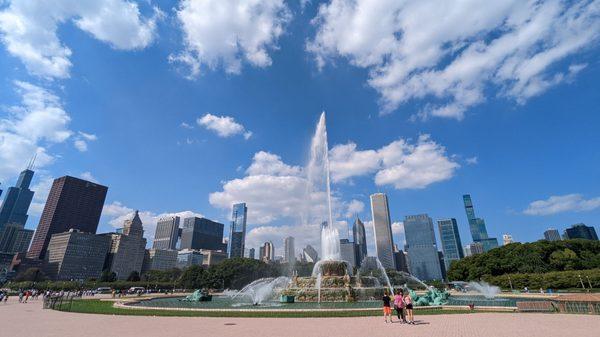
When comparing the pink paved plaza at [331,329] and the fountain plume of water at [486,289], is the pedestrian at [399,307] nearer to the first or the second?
the pink paved plaza at [331,329]

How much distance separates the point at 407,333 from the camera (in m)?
14.0

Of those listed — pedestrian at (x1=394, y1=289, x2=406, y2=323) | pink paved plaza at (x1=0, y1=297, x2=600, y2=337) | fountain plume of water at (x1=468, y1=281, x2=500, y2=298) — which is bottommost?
pink paved plaza at (x1=0, y1=297, x2=600, y2=337)

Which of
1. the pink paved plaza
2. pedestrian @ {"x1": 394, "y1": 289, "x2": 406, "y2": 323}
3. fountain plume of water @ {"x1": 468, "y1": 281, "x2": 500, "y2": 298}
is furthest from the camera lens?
fountain plume of water @ {"x1": 468, "y1": 281, "x2": 500, "y2": 298}

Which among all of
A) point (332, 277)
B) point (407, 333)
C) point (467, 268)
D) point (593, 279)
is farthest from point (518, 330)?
point (467, 268)

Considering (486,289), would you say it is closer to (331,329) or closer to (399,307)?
(399,307)

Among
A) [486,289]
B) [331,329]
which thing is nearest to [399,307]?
[331,329]

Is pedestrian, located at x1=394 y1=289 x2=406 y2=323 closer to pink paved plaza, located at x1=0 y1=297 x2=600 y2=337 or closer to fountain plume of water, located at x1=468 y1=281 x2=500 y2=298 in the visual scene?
pink paved plaza, located at x1=0 y1=297 x2=600 y2=337

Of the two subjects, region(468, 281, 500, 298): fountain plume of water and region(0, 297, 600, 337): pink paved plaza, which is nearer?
region(0, 297, 600, 337): pink paved plaza

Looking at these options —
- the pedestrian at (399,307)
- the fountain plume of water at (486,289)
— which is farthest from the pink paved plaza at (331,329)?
the fountain plume of water at (486,289)

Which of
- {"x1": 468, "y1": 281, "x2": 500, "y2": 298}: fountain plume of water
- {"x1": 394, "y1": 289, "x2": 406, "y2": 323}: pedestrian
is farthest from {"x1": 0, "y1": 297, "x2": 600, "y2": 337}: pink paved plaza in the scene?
{"x1": 468, "y1": 281, "x2": 500, "y2": 298}: fountain plume of water

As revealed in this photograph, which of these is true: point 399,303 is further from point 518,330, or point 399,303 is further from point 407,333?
point 518,330

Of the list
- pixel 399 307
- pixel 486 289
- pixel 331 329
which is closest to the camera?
pixel 331 329

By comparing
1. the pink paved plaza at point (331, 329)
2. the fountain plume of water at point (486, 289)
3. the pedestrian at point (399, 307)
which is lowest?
the pink paved plaza at point (331, 329)

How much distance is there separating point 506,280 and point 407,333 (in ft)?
223
